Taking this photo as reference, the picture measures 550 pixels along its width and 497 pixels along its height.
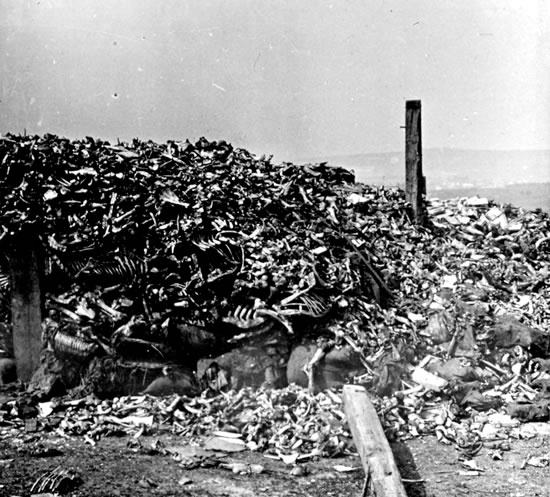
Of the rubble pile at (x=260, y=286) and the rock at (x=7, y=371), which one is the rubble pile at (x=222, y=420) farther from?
the rock at (x=7, y=371)

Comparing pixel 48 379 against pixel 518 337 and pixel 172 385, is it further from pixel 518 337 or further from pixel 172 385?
pixel 518 337

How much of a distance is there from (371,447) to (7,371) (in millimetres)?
3902

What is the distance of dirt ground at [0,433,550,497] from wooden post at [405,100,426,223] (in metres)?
4.54

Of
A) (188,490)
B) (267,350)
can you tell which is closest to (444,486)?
(188,490)

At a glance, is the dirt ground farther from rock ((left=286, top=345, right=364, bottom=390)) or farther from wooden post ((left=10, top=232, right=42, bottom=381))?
wooden post ((left=10, top=232, right=42, bottom=381))

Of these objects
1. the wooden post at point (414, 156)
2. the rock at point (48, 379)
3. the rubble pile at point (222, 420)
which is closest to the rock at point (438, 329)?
the rubble pile at point (222, 420)

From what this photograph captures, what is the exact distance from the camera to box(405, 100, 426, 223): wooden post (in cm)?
875

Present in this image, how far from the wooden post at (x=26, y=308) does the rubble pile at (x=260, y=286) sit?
0.57ft

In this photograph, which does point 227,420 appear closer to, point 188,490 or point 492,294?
point 188,490

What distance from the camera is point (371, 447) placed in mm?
4363

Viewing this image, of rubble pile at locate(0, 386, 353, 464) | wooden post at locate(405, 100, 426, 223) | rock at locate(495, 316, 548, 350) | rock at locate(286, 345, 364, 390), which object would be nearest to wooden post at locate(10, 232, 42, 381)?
rubble pile at locate(0, 386, 353, 464)

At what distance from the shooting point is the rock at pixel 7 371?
252 inches

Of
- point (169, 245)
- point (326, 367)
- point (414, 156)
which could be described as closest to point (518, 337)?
point (326, 367)

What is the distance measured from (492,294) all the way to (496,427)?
8.73ft
